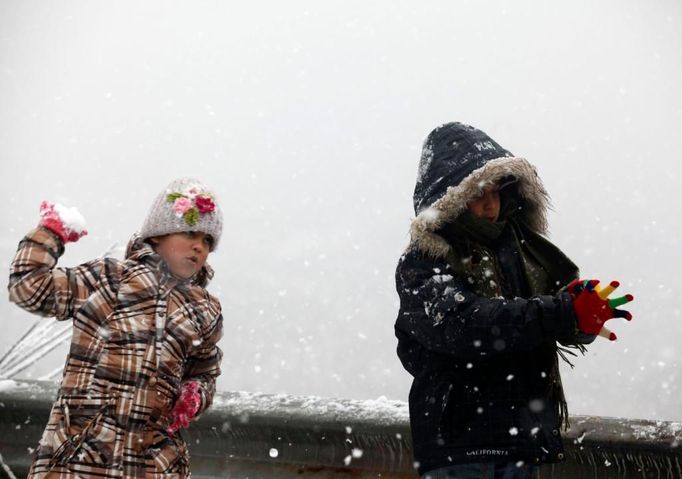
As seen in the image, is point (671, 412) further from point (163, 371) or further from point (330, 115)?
point (330, 115)

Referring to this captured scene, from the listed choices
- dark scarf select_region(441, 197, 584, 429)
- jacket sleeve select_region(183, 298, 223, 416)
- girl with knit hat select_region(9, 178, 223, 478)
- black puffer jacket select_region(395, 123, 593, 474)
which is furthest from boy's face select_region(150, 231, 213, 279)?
dark scarf select_region(441, 197, 584, 429)

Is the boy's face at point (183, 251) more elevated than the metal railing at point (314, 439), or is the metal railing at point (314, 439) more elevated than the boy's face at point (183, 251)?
the boy's face at point (183, 251)

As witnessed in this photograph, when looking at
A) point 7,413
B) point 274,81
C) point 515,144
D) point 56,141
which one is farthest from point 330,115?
point 7,413

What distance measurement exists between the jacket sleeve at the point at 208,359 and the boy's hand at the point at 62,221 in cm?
51

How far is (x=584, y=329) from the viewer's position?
2053 mm

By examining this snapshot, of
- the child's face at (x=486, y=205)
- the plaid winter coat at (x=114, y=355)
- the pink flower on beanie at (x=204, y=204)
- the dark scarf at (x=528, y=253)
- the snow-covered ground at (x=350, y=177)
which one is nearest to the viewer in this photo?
the plaid winter coat at (x=114, y=355)

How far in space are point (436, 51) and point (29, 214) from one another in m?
116

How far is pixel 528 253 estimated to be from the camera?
2.49m

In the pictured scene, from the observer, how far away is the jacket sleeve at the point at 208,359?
2.49m

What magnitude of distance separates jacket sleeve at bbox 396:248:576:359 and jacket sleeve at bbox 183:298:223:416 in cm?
68

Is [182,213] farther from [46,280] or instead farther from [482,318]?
[482,318]

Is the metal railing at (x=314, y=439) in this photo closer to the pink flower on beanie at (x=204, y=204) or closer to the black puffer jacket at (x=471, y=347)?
the black puffer jacket at (x=471, y=347)

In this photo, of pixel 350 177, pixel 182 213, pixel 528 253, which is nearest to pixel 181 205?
pixel 182 213

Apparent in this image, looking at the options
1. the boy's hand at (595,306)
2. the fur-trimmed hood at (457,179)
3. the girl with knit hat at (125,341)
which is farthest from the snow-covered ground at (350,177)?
the boy's hand at (595,306)
